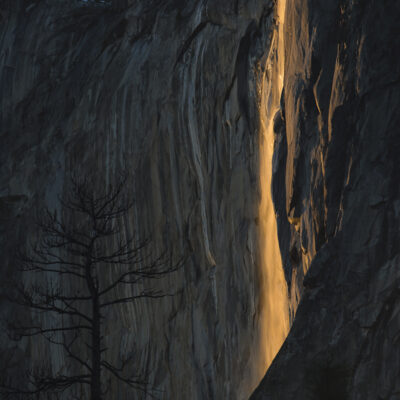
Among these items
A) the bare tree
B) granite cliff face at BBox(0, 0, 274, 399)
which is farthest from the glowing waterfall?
the bare tree

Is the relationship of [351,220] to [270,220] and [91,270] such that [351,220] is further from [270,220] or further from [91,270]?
[91,270]

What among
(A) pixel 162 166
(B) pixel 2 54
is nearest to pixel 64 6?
(B) pixel 2 54

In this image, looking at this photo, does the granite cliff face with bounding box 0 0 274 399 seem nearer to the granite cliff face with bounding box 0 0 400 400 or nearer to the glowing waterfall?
the granite cliff face with bounding box 0 0 400 400

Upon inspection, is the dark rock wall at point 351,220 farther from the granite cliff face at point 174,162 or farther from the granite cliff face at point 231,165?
the granite cliff face at point 174,162

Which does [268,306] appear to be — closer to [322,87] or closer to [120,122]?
[322,87]

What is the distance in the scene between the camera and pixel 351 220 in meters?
7.04

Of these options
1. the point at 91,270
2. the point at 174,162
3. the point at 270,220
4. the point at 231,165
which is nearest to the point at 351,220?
the point at 270,220

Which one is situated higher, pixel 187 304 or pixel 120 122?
pixel 120 122

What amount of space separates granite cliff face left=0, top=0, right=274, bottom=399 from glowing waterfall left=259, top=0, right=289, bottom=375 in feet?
0.68

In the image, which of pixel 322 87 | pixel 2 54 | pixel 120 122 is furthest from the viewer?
pixel 2 54

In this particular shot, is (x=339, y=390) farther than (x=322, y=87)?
No

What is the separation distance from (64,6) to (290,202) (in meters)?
12.9

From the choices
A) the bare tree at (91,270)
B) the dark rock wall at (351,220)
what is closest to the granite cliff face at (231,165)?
the dark rock wall at (351,220)

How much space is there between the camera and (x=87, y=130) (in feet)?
53.4
